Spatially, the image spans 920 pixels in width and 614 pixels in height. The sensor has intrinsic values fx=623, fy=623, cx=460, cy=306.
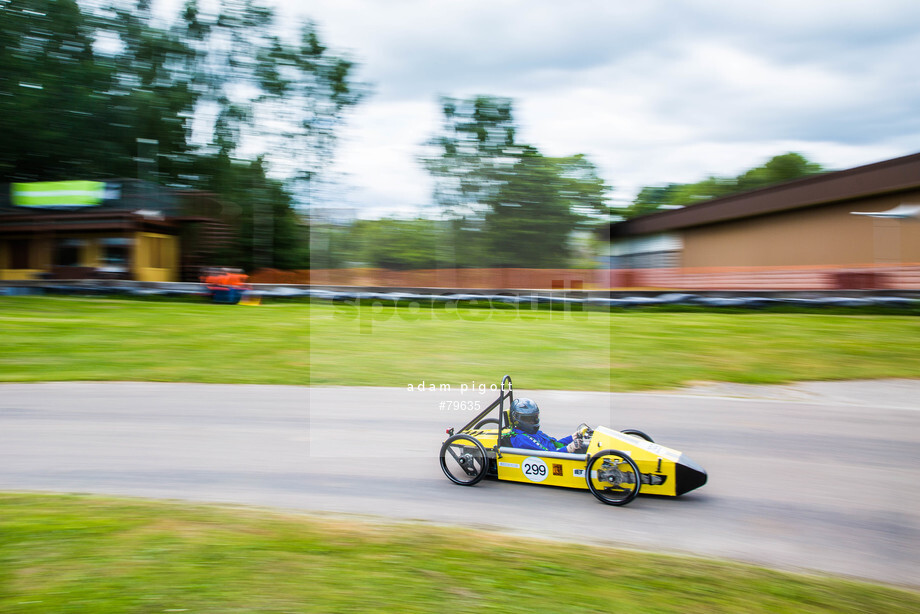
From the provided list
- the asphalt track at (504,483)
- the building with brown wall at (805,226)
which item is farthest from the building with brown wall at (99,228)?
the building with brown wall at (805,226)

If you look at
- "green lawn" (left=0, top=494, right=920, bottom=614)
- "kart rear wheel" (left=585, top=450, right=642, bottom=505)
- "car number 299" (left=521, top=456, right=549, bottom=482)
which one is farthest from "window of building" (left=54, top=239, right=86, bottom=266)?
"kart rear wheel" (left=585, top=450, right=642, bottom=505)

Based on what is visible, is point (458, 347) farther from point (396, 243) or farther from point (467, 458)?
point (396, 243)

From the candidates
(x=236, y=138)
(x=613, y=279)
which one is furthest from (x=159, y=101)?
(x=613, y=279)

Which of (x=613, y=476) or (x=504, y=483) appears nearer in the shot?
(x=613, y=476)

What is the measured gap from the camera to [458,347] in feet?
40.9

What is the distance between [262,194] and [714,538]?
2642cm

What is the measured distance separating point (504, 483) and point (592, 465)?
843 millimetres

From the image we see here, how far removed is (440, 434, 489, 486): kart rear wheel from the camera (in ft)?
16.9

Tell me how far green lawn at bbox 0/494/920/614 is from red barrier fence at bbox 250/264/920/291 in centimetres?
1335

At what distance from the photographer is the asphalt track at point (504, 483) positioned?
4.43 metres

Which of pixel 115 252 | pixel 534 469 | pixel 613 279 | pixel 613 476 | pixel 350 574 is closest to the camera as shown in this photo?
pixel 350 574

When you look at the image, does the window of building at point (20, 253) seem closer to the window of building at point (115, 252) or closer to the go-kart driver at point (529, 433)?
the window of building at point (115, 252)

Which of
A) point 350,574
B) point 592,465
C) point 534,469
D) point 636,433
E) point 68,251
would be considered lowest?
point 350,574

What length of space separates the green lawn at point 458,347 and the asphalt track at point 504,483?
1.01 metres
